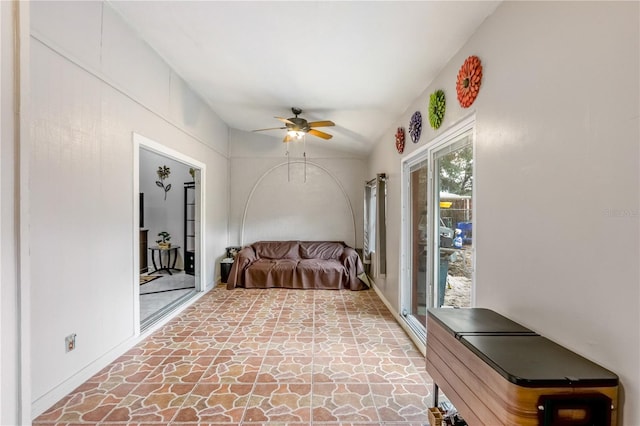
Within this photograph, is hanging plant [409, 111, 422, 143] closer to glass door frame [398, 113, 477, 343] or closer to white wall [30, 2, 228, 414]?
glass door frame [398, 113, 477, 343]

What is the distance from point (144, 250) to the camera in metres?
6.17

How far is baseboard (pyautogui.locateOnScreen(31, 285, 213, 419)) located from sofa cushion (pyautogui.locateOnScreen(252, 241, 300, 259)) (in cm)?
266

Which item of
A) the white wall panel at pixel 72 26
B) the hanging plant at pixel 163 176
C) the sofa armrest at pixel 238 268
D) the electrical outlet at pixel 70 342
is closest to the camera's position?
the white wall panel at pixel 72 26

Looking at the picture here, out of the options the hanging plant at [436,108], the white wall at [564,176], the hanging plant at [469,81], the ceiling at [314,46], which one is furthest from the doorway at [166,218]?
the white wall at [564,176]

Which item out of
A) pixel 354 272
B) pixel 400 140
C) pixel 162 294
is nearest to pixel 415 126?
pixel 400 140

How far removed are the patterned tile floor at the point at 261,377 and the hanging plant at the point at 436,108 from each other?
2.15 meters

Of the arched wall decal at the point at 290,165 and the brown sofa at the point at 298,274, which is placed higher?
the arched wall decal at the point at 290,165

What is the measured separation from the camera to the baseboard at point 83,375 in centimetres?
190

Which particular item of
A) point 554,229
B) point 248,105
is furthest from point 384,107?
point 554,229

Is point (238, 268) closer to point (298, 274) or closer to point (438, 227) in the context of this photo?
point (298, 274)

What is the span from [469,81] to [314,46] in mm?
1314

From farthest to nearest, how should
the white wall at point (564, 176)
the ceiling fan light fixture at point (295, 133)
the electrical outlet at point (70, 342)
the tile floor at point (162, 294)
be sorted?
the ceiling fan light fixture at point (295, 133) → the tile floor at point (162, 294) → the electrical outlet at point (70, 342) → the white wall at point (564, 176)

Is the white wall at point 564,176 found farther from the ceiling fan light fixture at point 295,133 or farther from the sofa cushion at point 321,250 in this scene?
the sofa cushion at point 321,250

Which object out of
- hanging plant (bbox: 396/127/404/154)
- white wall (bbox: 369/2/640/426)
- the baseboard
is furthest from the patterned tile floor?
hanging plant (bbox: 396/127/404/154)
